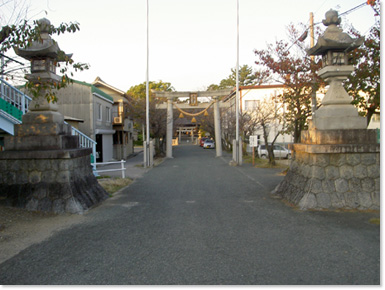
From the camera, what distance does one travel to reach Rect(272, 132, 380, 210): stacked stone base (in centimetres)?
639

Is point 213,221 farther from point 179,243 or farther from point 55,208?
point 55,208

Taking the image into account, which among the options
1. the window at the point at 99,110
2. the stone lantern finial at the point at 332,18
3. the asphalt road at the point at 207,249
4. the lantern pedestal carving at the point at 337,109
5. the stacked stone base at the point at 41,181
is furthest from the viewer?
the window at the point at 99,110

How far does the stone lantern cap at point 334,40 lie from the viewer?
698 centimetres

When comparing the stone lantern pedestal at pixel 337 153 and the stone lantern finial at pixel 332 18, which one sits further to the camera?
the stone lantern finial at pixel 332 18

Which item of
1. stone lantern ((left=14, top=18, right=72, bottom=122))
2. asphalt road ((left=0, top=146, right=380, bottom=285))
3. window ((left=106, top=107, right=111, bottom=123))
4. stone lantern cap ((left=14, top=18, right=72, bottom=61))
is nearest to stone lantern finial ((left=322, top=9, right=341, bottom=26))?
asphalt road ((left=0, top=146, right=380, bottom=285))

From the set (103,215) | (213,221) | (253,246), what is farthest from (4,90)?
(253,246)

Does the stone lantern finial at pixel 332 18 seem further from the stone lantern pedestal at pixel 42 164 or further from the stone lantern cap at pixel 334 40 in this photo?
the stone lantern pedestal at pixel 42 164

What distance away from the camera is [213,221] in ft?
19.6

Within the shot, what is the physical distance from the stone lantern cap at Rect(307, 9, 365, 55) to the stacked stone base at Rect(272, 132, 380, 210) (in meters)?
2.37

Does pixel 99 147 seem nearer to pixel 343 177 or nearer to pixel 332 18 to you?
pixel 332 18

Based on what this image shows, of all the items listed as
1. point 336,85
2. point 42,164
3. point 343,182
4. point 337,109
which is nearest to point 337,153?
point 343,182

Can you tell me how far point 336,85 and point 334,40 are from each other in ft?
3.43

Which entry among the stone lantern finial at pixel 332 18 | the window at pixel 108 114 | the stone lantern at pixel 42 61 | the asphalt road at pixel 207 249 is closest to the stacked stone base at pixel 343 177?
the asphalt road at pixel 207 249

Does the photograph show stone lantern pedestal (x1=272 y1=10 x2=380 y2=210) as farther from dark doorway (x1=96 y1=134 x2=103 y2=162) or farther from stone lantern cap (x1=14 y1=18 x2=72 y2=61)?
dark doorway (x1=96 y1=134 x2=103 y2=162)
